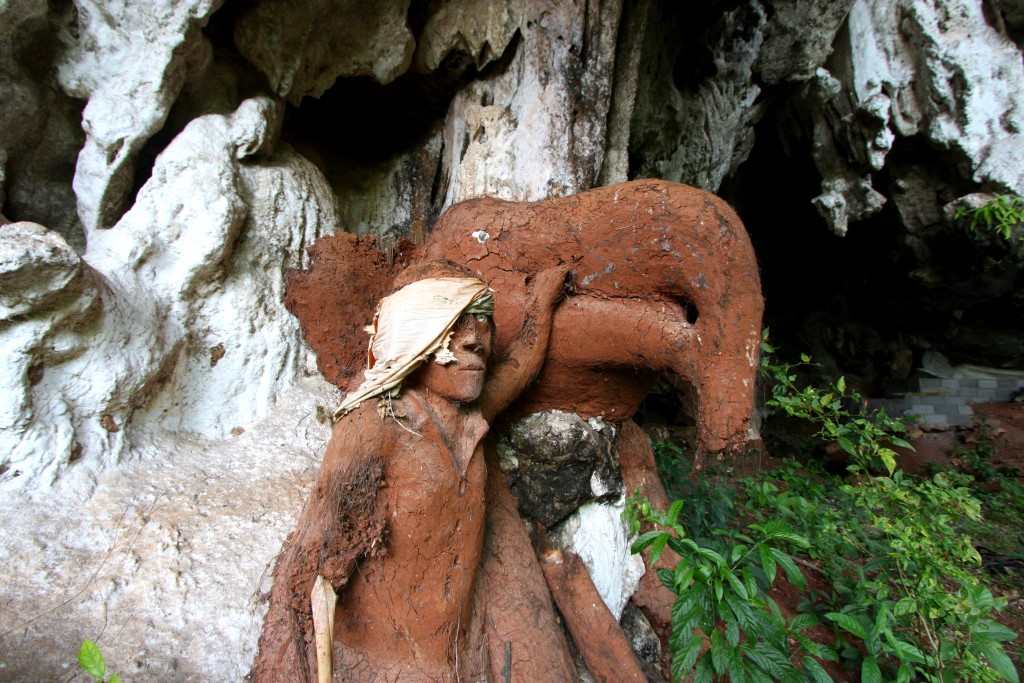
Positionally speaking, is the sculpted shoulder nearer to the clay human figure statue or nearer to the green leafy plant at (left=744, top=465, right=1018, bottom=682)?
the clay human figure statue

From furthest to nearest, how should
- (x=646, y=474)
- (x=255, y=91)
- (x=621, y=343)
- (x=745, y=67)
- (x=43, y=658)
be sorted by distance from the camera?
(x=745, y=67) < (x=255, y=91) < (x=646, y=474) < (x=621, y=343) < (x=43, y=658)

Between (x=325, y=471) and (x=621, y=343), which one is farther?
(x=621, y=343)

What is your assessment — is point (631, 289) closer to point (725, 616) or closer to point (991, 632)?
point (725, 616)

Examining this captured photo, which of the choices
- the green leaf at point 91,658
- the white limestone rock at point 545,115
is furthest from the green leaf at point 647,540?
the white limestone rock at point 545,115

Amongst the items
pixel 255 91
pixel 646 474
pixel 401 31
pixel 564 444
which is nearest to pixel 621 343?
pixel 564 444

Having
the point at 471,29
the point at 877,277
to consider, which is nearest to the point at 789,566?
the point at 471,29

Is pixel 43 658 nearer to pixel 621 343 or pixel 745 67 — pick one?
pixel 621 343

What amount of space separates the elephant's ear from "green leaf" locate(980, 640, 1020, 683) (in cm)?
197

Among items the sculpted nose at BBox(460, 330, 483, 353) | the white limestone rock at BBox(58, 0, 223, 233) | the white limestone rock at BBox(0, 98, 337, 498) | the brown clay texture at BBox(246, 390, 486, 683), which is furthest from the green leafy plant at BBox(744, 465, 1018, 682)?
the white limestone rock at BBox(58, 0, 223, 233)

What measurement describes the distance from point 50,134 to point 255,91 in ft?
2.30

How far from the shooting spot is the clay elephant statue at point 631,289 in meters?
1.32

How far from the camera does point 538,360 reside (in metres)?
1.62

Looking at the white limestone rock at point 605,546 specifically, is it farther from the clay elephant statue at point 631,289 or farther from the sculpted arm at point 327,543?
the sculpted arm at point 327,543

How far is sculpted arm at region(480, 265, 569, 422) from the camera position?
155cm
